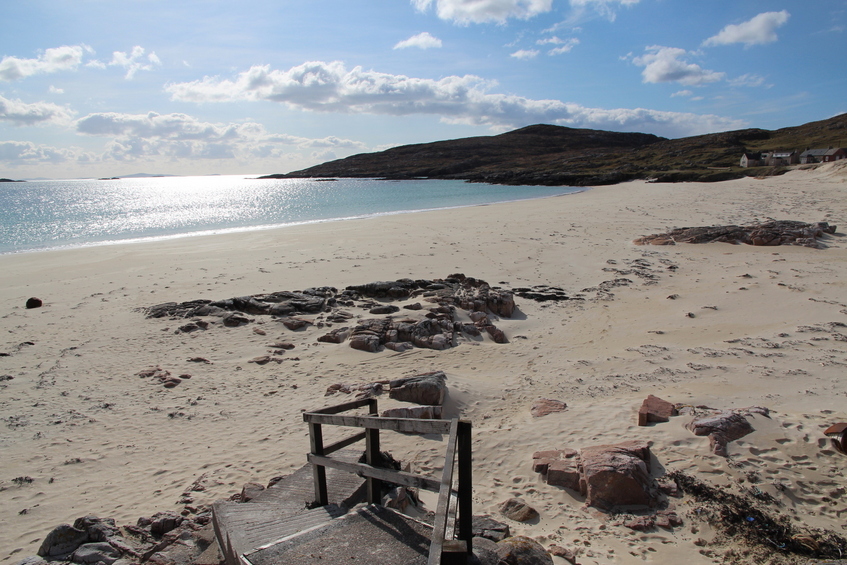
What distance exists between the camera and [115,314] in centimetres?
1182

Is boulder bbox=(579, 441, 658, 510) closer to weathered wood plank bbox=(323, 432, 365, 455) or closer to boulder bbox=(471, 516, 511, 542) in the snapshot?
boulder bbox=(471, 516, 511, 542)

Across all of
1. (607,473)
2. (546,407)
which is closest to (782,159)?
(546,407)

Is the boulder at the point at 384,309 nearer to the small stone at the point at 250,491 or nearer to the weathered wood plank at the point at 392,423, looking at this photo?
the small stone at the point at 250,491

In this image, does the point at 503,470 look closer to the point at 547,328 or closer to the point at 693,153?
the point at 547,328

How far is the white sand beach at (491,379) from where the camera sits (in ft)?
16.0

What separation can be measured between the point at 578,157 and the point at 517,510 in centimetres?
10903

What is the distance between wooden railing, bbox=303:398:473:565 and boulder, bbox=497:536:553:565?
0.30m

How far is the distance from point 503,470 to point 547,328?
565cm

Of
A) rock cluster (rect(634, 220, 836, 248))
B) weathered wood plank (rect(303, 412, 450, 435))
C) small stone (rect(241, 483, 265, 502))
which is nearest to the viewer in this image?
weathered wood plank (rect(303, 412, 450, 435))

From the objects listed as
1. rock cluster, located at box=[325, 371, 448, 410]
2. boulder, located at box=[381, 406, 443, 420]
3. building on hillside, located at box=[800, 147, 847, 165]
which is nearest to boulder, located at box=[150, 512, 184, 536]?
boulder, located at box=[381, 406, 443, 420]

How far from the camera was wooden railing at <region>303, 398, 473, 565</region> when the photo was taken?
105 inches

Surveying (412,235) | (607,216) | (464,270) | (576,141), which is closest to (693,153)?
(576,141)

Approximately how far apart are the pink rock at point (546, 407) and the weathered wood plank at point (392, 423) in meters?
3.47

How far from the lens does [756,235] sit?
17125 millimetres
